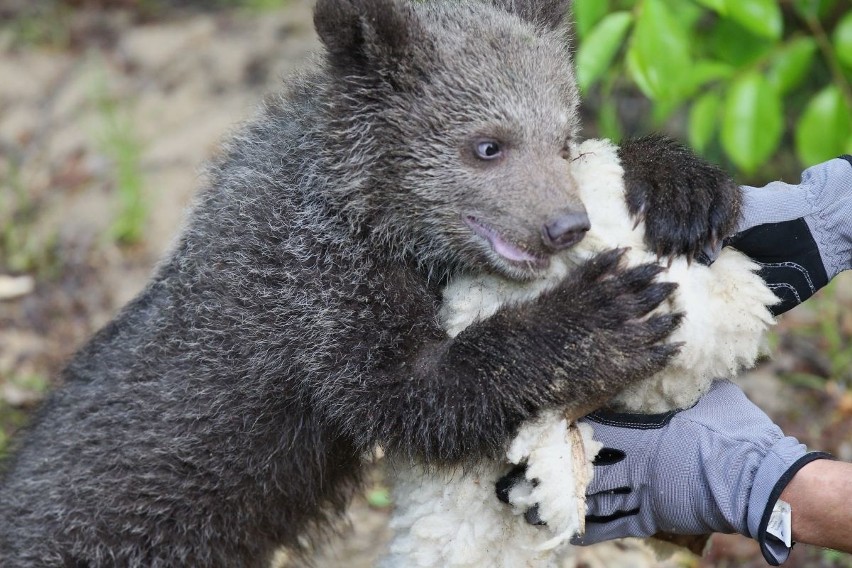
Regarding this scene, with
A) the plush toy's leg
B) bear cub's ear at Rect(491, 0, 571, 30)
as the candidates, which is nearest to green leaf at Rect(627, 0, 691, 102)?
bear cub's ear at Rect(491, 0, 571, 30)

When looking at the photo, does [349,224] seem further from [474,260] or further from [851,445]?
[851,445]

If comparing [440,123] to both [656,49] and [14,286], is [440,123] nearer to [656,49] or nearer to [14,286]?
[656,49]

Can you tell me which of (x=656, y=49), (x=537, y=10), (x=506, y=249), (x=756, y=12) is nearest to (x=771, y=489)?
(x=506, y=249)

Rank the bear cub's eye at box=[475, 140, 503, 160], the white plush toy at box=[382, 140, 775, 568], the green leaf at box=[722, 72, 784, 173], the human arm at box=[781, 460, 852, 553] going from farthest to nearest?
1. the green leaf at box=[722, 72, 784, 173]
2. the bear cub's eye at box=[475, 140, 503, 160]
3. the white plush toy at box=[382, 140, 775, 568]
4. the human arm at box=[781, 460, 852, 553]

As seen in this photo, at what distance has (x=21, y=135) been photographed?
8.34 metres

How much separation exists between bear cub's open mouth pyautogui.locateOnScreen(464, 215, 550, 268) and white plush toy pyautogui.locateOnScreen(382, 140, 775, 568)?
6 cm

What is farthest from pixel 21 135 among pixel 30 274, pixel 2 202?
pixel 30 274

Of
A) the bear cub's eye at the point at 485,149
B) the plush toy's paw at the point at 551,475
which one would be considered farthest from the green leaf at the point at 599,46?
the plush toy's paw at the point at 551,475

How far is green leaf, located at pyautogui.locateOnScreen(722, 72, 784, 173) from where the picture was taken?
209 inches

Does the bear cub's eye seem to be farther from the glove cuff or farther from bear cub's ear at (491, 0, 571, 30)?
the glove cuff

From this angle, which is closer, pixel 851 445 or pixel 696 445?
pixel 696 445

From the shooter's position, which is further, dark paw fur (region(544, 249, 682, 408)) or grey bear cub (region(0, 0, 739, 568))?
grey bear cub (region(0, 0, 739, 568))

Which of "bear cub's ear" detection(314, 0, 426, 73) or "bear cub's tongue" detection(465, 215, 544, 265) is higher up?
"bear cub's ear" detection(314, 0, 426, 73)

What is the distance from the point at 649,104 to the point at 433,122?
17.2 feet
